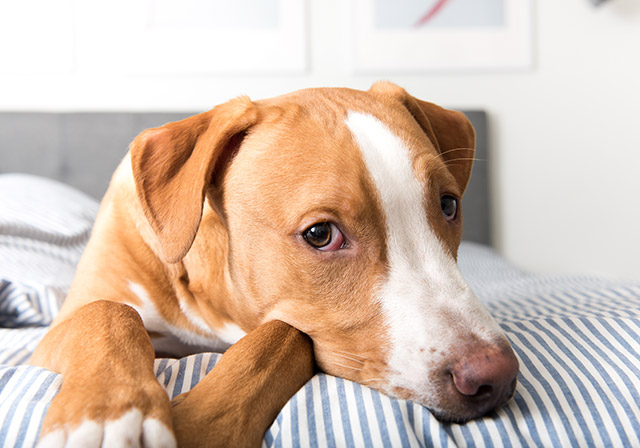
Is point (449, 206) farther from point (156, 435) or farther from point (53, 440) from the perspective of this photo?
point (53, 440)

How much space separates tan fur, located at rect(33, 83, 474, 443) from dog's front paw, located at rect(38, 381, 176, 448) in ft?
0.11

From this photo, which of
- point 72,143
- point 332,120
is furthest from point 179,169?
point 72,143

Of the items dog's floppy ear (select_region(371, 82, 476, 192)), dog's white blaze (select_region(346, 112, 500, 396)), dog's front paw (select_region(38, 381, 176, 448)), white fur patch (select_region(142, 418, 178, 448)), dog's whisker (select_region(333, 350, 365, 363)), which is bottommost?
dog's whisker (select_region(333, 350, 365, 363))

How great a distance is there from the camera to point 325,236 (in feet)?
3.77

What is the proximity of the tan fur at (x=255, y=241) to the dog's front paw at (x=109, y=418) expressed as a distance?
0.11ft

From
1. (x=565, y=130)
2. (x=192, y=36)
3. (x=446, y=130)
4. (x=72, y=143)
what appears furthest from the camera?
(x=565, y=130)

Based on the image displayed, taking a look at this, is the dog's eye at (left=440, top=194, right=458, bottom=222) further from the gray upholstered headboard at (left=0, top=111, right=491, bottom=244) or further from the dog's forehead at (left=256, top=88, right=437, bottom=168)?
the gray upholstered headboard at (left=0, top=111, right=491, bottom=244)

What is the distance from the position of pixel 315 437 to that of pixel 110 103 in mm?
3389

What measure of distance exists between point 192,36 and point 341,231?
9.78ft

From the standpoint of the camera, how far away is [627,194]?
4027 mm

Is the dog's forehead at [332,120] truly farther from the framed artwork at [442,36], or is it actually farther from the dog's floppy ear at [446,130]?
the framed artwork at [442,36]

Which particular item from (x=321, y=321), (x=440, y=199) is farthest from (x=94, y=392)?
(x=440, y=199)

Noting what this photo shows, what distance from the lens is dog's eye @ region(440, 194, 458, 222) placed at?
130cm

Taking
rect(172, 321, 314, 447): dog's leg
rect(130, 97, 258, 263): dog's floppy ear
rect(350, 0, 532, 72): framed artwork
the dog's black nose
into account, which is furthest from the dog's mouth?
rect(350, 0, 532, 72): framed artwork
